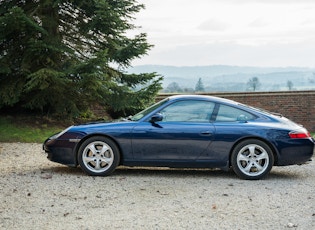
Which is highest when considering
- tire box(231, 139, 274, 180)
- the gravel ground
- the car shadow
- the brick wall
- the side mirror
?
the brick wall

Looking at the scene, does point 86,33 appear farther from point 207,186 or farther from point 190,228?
point 190,228

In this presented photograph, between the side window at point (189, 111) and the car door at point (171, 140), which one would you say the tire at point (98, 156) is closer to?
the car door at point (171, 140)

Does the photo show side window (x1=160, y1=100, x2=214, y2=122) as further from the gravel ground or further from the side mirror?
the gravel ground

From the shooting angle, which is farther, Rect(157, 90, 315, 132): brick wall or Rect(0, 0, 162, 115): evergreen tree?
Rect(157, 90, 315, 132): brick wall

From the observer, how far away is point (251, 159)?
29.2 feet

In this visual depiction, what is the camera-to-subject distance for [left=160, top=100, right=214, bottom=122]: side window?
9.12 metres

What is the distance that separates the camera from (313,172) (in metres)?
9.91

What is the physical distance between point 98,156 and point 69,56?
903 cm

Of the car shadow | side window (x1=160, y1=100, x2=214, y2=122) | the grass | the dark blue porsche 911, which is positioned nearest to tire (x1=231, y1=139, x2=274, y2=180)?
the dark blue porsche 911

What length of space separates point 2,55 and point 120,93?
384 cm

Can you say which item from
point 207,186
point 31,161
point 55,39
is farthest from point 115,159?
point 55,39

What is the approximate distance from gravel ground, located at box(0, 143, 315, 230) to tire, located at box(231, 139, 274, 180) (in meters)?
0.17

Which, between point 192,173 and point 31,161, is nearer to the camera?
point 192,173

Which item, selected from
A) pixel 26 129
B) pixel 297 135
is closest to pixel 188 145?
pixel 297 135
